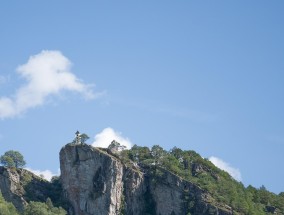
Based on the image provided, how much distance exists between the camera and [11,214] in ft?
646

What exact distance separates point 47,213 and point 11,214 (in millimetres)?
8449

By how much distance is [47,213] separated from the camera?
19938 centimetres
